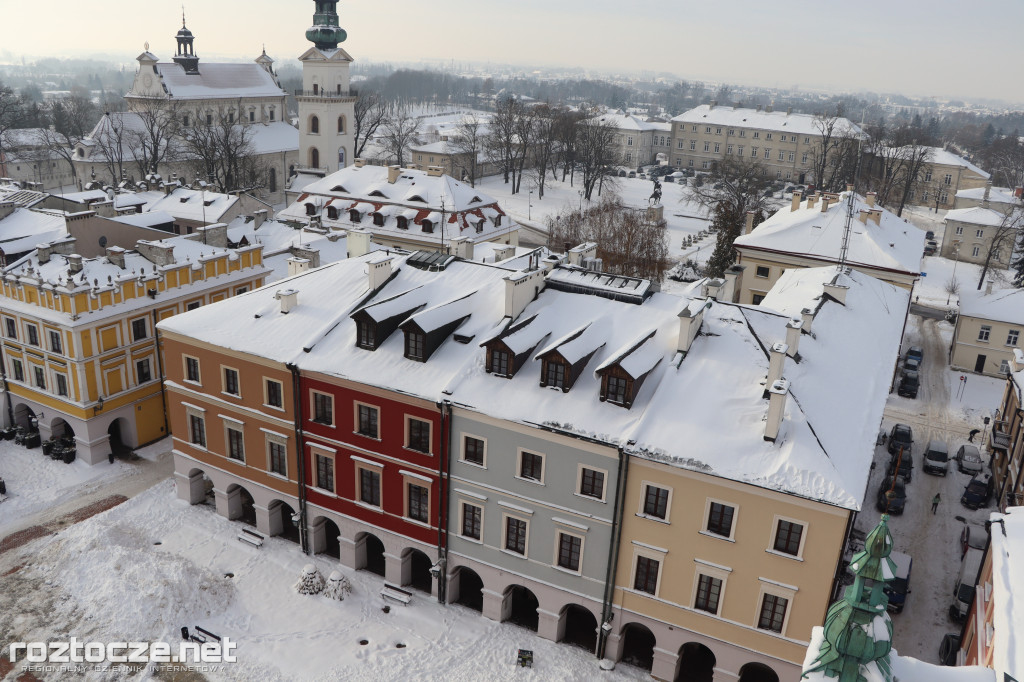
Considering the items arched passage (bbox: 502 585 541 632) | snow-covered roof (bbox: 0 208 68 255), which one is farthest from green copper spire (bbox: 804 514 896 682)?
snow-covered roof (bbox: 0 208 68 255)

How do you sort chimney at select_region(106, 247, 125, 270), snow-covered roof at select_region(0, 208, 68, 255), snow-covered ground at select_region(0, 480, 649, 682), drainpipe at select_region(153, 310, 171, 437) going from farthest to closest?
snow-covered roof at select_region(0, 208, 68, 255) < chimney at select_region(106, 247, 125, 270) < drainpipe at select_region(153, 310, 171, 437) < snow-covered ground at select_region(0, 480, 649, 682)

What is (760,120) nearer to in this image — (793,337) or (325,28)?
(325,28)

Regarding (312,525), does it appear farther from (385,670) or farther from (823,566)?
(823,566)

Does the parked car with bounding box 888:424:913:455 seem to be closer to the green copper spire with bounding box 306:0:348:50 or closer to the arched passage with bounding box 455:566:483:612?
the arched passage with bounding box 455:566:483:612

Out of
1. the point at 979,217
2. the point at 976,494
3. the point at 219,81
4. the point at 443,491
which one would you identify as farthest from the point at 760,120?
the point at 443,491

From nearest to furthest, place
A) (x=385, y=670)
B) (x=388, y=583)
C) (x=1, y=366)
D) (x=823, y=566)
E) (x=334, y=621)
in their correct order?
(x=823, y=566) < (x=385, y=670) < (x=334, y=621) < (x=388, y=583) < (x=1, y=366)

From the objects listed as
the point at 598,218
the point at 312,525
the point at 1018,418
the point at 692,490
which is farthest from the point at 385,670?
the point at 598,218
